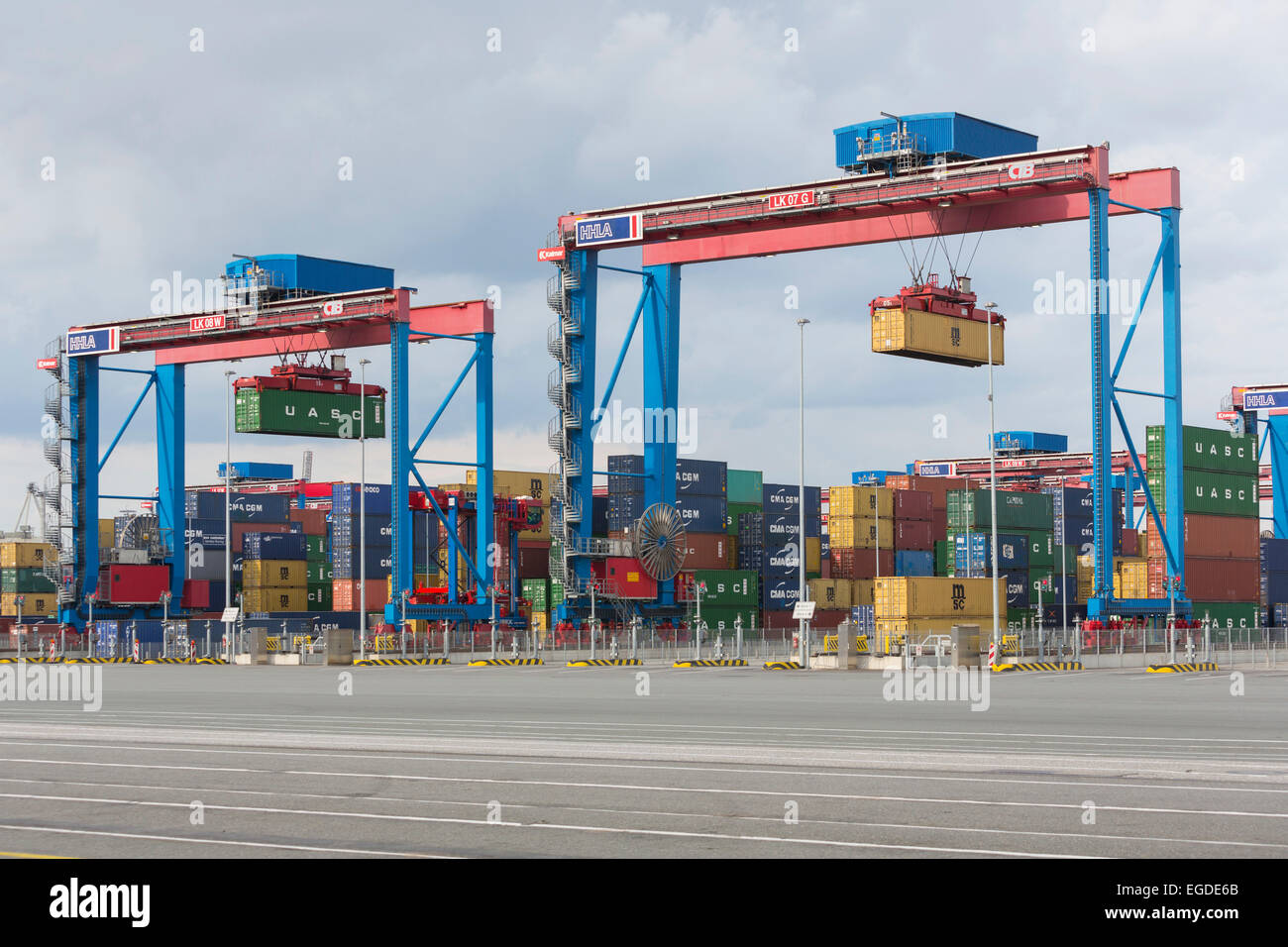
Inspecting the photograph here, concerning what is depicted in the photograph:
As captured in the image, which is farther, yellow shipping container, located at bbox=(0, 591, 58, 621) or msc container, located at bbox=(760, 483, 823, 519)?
yellow shipping container, located at bbox=(0, 591, 58, 621)

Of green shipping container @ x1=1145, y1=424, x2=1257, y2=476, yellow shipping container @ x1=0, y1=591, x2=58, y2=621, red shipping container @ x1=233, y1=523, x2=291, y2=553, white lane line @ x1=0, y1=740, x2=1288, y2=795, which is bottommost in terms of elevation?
yellow shipping container @ x1=0, y1=591, x2=58, y2=621

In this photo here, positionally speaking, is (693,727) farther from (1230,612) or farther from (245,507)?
(245,507)

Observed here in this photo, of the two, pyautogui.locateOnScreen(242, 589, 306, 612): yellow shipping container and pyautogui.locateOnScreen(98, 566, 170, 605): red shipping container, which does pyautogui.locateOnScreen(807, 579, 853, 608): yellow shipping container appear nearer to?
pyautogui.locateOnScreen(242, 589, 306, 612): yellow shipping container

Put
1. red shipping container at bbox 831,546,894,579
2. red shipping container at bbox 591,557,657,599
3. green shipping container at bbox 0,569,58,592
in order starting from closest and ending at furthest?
1. red shipping container at bbox 591,557,657,599
2. red shipping container at bbox 831,546,894,579
3. green shipping container at bbox 0,569,58,592

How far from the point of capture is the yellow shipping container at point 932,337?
53906mm

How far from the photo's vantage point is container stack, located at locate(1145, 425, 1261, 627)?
2677 inches

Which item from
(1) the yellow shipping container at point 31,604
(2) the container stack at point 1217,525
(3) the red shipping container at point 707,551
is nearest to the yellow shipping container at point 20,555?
(1) the yellow shipping container at point 31,604

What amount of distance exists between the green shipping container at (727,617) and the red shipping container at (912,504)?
470 inches

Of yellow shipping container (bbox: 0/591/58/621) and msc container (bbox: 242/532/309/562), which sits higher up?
msc container (bbox: 242/532/309/562)

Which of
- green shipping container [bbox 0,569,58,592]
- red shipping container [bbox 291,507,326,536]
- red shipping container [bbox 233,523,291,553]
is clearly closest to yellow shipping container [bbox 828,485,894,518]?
red shipping container [bbox 233,523,291,553]

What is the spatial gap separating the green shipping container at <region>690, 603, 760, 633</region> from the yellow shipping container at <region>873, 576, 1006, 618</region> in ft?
49.5

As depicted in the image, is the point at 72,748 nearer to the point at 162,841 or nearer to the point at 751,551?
the point at 162,841

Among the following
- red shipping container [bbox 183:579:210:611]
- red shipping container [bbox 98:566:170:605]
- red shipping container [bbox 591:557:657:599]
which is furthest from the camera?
red shipping container [bbox 183:579:210:611]
